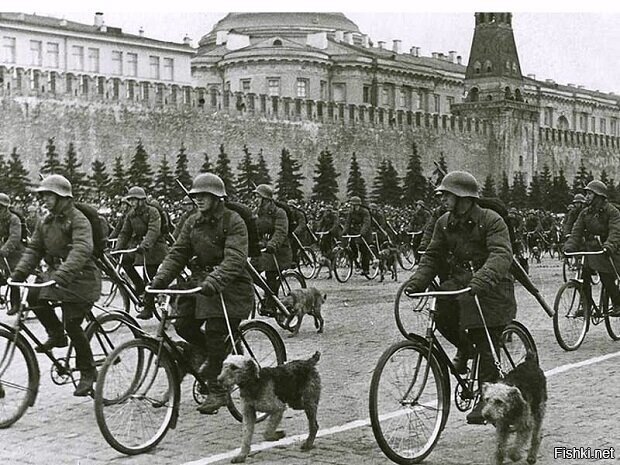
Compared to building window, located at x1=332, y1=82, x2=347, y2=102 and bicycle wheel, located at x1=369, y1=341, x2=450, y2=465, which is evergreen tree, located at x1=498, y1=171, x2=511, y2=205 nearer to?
building window, located at x1=332, y1=82, x2=347, y2=102

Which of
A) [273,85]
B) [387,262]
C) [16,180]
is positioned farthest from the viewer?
[273,85]

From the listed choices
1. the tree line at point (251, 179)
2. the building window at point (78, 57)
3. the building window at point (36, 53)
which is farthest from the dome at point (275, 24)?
the tree line at point (251, 179)

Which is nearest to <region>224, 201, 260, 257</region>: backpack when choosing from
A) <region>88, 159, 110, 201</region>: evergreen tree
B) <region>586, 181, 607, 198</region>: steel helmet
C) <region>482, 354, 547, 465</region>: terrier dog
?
<region>482, 354, 547, 465</region>: terrier dog

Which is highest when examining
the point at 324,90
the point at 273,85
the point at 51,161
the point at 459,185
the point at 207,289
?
the point at 324,90

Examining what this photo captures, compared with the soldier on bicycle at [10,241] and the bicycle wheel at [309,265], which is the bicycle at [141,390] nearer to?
the soldier on bicycle at [10,241]

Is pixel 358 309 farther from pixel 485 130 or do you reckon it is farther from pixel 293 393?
pixel 485 130

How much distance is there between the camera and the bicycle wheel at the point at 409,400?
5910 millimetres

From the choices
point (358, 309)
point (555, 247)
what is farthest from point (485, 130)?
point (358, 309)

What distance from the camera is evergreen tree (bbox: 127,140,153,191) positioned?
38.3 metres

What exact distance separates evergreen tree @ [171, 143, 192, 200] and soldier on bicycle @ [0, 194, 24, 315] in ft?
77.4

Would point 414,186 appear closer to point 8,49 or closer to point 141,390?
point 8,49

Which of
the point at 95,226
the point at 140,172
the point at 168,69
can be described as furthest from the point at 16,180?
the point at 168,69

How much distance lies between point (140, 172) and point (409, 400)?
3360cm

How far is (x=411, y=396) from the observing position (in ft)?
20.0
